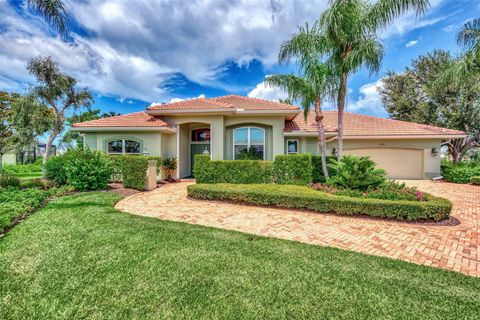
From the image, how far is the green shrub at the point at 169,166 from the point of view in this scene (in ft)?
42.5

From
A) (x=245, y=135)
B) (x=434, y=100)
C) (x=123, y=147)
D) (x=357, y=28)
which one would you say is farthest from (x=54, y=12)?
(x=434, y=100)

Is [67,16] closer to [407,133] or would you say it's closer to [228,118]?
[228,118]

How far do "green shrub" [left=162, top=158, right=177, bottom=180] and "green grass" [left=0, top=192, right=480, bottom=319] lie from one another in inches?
331

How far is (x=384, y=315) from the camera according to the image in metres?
2.46

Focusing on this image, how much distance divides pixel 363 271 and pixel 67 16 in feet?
36.9

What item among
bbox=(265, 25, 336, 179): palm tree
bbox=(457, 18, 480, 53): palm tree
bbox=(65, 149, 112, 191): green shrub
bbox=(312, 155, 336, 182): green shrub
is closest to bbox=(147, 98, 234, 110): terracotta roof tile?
bbox=(265, 25, 336, 179): palm tree

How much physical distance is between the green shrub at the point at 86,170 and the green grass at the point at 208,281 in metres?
5.23

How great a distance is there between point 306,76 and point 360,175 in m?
5.09

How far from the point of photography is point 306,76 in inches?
373

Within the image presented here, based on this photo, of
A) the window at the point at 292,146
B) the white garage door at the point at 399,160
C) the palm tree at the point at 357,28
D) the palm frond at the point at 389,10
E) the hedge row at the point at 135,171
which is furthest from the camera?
the white garage door at the point at 399,160

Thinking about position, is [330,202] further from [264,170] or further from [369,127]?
[369,127]

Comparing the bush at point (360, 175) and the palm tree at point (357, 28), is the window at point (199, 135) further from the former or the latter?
the bush at point (360, 175)

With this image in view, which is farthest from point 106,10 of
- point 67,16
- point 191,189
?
point 191,189

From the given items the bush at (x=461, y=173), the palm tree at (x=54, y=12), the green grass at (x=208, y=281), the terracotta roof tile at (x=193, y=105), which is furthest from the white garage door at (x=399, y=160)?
the palm tree at (x=54, y=12)
